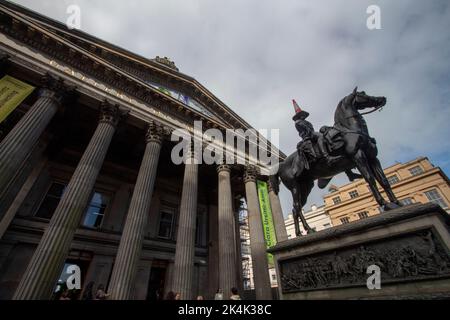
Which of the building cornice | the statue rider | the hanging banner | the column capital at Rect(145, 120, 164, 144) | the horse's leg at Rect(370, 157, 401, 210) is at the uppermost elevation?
the building cornice

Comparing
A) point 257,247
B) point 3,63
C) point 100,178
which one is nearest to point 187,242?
point 257,247

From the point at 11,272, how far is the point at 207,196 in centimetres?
1269

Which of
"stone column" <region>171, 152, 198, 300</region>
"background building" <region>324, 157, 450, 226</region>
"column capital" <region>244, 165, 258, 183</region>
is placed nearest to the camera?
"stone column" <region>171, 152, 198, 300</region>

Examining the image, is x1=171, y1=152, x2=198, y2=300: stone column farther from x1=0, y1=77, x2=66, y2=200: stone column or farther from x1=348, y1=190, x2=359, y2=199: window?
x1=348, y1=190, x2=359, y2=199: window

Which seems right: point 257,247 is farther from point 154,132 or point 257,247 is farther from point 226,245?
point 154,132

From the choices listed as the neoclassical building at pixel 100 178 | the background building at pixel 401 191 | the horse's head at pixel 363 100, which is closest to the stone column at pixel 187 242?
the neoclassical building at pixel 100 178

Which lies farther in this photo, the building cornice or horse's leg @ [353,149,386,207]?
the building cornice

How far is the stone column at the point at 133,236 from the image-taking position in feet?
24.0

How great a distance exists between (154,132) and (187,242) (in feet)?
20.9

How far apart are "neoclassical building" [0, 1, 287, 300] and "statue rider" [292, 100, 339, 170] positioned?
6.87m

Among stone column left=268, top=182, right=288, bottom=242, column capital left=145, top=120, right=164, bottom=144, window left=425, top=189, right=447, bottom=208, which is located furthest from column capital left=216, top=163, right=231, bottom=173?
window left=425, top=189, right=447, bottom=208

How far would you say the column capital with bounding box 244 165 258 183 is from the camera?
48.7 feet

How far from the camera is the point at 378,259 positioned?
10.4ft
